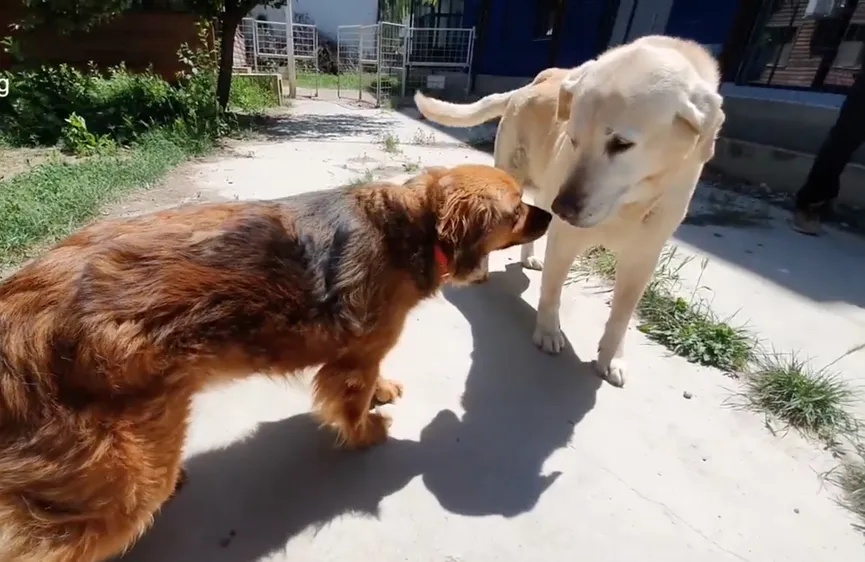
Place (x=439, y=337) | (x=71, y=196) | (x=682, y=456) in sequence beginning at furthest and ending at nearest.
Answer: (x=71, y=196) → (x=439, y=337) → (x=682, y=456)

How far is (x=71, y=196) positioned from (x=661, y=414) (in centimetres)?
481

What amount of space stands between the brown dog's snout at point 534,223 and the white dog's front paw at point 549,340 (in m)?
0.95

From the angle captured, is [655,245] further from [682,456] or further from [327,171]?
[327,171]

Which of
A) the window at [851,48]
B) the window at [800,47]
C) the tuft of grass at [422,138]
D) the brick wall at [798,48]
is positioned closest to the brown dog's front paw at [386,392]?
the tuft of grass at [422,138]

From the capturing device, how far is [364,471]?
6.91ft

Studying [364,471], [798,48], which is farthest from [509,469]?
[798,48]

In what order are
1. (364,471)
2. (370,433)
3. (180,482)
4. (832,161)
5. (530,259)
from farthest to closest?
(832,161)
(530,259)
(370,433)
(364,471)
(180,482)

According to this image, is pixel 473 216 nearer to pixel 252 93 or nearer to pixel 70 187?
pixel 70 187

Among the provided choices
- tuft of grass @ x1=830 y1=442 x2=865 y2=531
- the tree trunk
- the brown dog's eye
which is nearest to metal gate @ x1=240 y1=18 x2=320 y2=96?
the tree trunk

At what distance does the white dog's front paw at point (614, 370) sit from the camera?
8.93 feet

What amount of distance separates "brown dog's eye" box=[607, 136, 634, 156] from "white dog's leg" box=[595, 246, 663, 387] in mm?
668

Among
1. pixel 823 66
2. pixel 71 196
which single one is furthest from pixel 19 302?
pixel 823 66

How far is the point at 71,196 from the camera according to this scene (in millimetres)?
4172

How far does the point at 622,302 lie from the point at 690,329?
79cm
